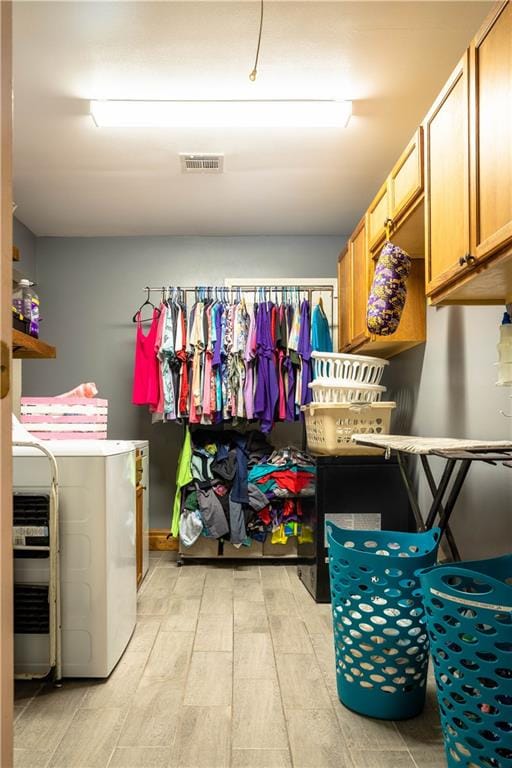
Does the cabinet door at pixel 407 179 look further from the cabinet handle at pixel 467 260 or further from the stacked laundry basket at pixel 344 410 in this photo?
the stacked laundry basket at pixel 344 410

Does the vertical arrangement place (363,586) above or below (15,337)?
below

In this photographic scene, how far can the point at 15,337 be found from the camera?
246cm

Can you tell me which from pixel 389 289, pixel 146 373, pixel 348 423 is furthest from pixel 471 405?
pixel 146 373

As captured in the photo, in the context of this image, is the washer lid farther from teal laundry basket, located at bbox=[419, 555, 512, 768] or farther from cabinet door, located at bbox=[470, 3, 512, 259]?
cabinet door, located at bbox=[470, 3, 512, 259]

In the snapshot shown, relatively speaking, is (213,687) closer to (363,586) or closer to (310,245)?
(363,586)

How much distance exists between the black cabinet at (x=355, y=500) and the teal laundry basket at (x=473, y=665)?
5.55 ft

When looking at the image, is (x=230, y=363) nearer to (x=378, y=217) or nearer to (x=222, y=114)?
(x=378, y=217)

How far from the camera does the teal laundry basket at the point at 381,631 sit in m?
1.86

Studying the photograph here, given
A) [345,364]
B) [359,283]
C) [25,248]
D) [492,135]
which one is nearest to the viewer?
[492,135]

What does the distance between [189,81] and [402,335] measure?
1698 mm

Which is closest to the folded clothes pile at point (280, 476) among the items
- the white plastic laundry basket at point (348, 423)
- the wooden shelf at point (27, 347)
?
the white plastic laundry basket at point (348, 423)

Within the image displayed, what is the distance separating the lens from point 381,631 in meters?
1.87

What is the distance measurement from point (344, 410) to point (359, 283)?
2.69 feet

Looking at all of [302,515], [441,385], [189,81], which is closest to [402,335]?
[441,385]
